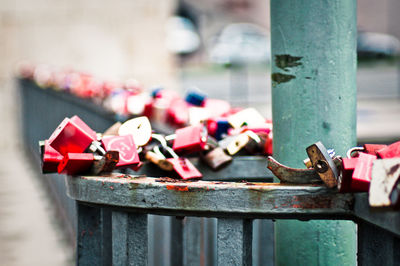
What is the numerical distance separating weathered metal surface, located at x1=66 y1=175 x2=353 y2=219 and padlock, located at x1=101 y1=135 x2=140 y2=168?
294 millimetres

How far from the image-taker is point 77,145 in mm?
2064

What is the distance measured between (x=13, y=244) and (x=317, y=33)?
4123mm

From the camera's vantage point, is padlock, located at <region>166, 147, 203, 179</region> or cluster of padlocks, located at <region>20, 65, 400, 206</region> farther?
padlock, located at <region>166, 147, 203, 179</region>

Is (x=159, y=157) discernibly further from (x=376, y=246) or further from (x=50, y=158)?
(x=376, y=246)

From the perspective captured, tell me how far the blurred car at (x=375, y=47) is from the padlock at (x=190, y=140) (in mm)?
28158

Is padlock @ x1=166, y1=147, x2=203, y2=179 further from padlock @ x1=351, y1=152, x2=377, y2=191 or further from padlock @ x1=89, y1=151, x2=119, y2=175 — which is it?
padlock @ x1=351, y1=152, x2=377, y2=191

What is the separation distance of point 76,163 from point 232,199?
0.52 m

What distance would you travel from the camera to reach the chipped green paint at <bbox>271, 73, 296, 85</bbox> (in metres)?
2.02

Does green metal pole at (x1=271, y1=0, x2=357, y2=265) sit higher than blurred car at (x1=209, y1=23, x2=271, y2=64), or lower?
lower

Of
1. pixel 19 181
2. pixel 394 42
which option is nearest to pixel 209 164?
pixel 19 181

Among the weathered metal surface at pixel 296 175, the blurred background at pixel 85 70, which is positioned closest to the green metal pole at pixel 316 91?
the weathered metal surface at pixel 296 175

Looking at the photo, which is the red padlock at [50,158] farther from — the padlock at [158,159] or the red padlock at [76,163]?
the padlock at [158,159]

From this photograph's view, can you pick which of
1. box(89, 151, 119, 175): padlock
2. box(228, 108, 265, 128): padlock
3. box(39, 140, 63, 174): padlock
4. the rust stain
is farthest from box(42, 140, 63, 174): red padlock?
box(228, 108, 265, 128): padlock

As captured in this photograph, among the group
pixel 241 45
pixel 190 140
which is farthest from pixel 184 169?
pixel 241 45
